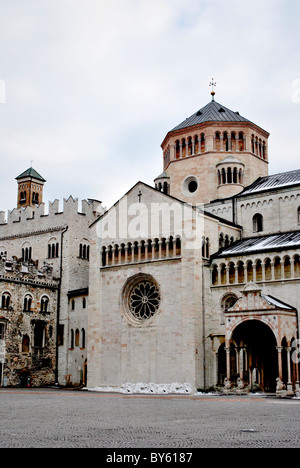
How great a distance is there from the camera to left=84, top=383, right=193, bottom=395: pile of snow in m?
45.2

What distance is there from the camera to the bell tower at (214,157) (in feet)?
187

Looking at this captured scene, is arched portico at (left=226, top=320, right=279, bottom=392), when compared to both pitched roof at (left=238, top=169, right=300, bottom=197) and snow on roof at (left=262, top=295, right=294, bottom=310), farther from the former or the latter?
pitched roof at (left=238, top=169, right=300, bottom=197)

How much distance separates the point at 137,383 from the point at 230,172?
2154 cm

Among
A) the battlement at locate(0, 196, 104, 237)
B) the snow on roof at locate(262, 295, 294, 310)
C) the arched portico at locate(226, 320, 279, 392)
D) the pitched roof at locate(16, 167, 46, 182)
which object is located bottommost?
the arched portico at locate(226, 320, 279, 392)

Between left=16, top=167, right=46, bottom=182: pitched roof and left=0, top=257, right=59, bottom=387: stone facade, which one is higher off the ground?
left=16, top=167, right=46, bottom=182: pitched roof

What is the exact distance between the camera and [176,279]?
48125mm

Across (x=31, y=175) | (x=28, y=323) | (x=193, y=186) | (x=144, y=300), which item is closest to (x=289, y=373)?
(x=144, y=300)

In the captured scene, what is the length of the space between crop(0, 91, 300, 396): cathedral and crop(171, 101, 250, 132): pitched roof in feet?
0.75

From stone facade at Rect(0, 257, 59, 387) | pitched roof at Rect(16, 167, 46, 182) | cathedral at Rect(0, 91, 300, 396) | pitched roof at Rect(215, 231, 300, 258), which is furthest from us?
pitched roof at Rect(16, 167, 46, 182)

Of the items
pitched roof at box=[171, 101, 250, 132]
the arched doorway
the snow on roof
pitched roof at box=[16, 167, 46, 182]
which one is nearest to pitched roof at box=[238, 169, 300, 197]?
pitched roof at box=[171, 101, 250, 132]

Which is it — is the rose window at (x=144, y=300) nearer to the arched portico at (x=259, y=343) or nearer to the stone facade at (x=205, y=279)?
the stone facade at (x=205, y=279)

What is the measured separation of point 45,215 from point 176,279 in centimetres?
2380

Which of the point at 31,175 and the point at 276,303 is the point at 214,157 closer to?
the point at 276,303

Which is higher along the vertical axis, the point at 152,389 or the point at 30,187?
the point at 30,187
